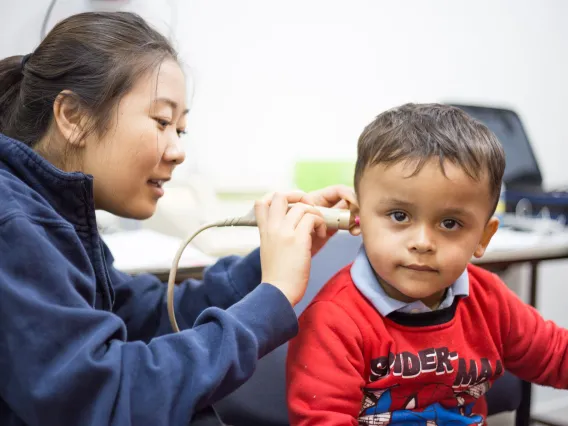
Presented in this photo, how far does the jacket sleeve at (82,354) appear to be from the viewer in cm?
62

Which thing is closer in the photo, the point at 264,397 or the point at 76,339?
the point at 76,339

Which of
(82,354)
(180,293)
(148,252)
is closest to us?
(82,354)

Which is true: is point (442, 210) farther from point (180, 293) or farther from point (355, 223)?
point (180, 293)

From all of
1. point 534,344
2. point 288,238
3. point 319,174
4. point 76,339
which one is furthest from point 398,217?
point 319,174

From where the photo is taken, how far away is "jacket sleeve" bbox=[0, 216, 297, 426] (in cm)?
62

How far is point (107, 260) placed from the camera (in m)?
1.02

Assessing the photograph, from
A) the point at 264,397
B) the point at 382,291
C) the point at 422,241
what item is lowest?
the point at 264,397

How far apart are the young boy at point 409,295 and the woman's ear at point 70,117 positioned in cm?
45

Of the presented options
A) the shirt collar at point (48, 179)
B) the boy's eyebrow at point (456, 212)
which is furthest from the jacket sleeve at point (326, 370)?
the shirt collar at point (48, 179)

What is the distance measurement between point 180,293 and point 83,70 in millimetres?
474

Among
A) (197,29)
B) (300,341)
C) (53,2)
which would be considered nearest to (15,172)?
(300,341)

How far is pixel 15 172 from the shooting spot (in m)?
0.78

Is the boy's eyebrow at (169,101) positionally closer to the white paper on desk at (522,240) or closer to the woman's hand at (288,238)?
the woman's hand at (288,238)

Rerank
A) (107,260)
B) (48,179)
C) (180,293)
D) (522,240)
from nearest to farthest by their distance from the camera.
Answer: (48,179) → (107,260) → (180,293) → (522,240)
